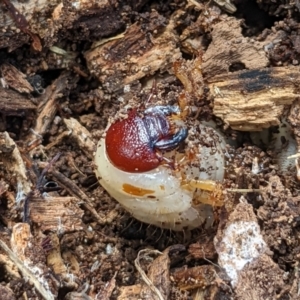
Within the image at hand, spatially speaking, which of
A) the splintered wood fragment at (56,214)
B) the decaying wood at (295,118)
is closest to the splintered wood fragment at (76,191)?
the splintered wood fragment at (56,214)

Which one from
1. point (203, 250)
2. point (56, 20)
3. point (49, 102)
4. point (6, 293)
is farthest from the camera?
point (49, 102)

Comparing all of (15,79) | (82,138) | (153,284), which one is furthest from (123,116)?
(153,284)

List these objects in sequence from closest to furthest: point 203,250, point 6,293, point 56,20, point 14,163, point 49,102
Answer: point 6,293 → point 203,250 → point 14,163 → point 56,20 → point 49,102

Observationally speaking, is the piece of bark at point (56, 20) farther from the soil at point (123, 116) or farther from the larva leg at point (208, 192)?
the larva leg at point (208, 192)

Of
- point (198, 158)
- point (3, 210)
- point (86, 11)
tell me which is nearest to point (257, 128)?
point (198, 158)

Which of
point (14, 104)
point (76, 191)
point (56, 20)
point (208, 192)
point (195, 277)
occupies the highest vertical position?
point (56, 20)

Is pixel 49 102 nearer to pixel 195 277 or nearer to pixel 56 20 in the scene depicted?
pixel 56 20
